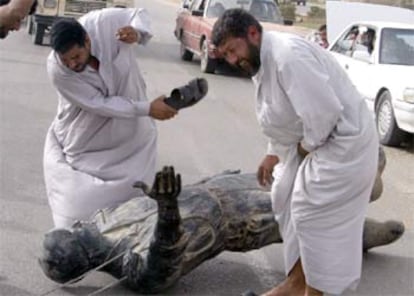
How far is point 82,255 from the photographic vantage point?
17.9 feet

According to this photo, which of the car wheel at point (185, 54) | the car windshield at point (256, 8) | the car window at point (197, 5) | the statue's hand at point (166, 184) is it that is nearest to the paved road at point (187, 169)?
the statue's hand at point (166, 184)

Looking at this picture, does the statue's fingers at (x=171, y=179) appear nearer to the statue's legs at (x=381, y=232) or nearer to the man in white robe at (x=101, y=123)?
the man in white robe at (x=101, y=123)

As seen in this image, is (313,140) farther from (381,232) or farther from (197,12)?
(197,12)

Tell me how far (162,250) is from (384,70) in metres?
7.88

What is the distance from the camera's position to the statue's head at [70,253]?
5.42m

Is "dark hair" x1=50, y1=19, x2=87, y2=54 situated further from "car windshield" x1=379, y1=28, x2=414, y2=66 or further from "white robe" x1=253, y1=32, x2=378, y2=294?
"car windshield" x1=379, y1=28, x2=414, y2=66

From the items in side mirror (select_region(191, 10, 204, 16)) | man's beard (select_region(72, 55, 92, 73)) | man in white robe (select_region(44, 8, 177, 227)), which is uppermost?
man's beard (select_region(72, 55, 92, 73))

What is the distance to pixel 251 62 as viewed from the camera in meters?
Answer: 4.77

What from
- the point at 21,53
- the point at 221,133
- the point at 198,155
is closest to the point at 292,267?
the point at 198,155

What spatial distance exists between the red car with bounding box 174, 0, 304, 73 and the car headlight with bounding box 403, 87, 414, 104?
7.12 meters

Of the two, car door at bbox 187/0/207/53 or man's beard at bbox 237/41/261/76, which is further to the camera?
car door at bbox 187/0/207/53

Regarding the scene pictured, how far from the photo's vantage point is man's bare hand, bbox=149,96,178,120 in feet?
19.6

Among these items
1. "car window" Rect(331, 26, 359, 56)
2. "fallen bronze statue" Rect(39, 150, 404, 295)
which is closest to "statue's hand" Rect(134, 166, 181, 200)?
"fallen bronze statue" Rect(39, 150, 404, 295)

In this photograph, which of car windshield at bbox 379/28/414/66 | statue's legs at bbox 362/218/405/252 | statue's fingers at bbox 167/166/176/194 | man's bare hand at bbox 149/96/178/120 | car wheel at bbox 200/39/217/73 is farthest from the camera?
car wheel at bbox 200/39/217/73
